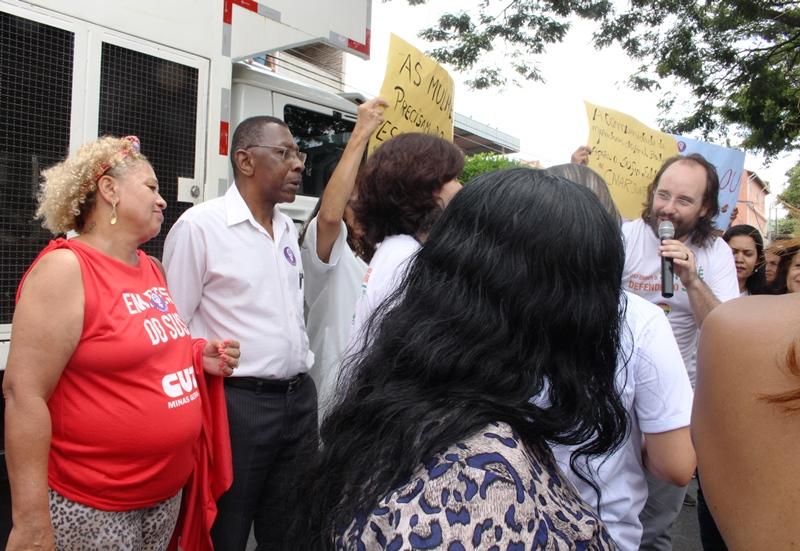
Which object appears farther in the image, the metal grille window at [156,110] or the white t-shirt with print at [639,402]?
the metal grille window at [156,110]

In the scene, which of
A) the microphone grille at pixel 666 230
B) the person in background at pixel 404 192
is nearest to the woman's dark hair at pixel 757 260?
the microphone grille at pixel 666 230

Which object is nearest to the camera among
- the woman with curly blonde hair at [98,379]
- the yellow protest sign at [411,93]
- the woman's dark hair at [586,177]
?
the woman with curly blonde hair at [98,379]

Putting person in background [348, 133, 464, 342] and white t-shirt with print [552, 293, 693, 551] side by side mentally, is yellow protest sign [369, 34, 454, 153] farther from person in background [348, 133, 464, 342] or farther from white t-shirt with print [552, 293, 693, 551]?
white t-shirt with print [552, 293, 693, 551]

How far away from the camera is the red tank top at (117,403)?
1.80 metres

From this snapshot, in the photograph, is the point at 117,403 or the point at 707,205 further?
the point at 707,205

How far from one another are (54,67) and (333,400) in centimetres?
244

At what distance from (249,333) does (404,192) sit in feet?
2.57

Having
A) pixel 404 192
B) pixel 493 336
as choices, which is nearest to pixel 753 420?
pixel 493 336

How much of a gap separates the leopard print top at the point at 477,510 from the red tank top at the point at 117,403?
1194 millimetres

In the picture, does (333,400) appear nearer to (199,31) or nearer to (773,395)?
(773,395)

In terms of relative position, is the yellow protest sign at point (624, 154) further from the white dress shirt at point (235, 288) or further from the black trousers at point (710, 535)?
the white dress shirt at point (235, 288)

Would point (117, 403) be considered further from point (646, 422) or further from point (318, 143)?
point (318, 143)

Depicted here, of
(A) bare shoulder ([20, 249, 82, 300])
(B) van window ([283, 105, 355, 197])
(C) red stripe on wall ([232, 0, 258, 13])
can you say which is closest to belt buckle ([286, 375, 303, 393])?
(A) bare shoulder ([20, 249, 82, 300])

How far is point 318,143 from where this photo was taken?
4.95 m
